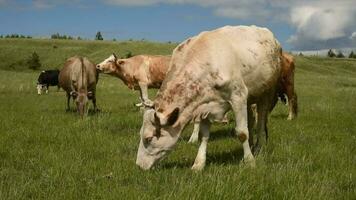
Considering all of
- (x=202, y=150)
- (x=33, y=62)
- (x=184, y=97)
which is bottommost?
(x=33, y=62)

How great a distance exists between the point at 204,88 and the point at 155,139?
1135 millimetres

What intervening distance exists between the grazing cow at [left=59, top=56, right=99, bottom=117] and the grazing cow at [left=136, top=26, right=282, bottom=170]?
972 centimetres

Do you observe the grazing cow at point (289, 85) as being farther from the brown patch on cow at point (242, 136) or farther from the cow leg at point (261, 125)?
the brown patch on cow at point (242, 136)

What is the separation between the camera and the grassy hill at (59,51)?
87.8m

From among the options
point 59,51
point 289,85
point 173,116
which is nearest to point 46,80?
point 289,85

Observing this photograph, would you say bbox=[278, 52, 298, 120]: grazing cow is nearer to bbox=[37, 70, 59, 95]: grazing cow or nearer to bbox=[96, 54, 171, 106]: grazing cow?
bbox=[96, 54, 171, 106]: grazing cow

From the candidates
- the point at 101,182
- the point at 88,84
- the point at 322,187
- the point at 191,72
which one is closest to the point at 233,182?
the point at 322,187

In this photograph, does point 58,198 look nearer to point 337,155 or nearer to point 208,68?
point 208,68

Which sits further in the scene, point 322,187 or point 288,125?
point 288,125

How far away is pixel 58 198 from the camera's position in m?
6.32

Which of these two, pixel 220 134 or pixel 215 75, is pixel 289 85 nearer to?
pixel 220 134

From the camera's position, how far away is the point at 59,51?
9688 cm

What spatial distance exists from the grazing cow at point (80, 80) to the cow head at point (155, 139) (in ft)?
32.7

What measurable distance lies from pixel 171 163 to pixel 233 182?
2.71m
